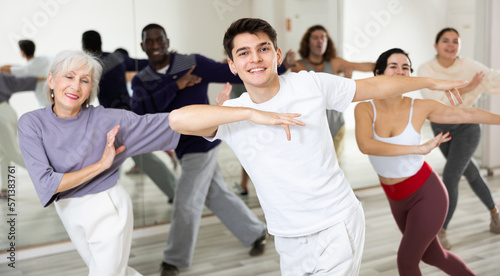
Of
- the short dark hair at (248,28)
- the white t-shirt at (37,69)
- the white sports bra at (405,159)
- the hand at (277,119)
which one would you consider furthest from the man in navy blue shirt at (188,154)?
the hand at (277,119)

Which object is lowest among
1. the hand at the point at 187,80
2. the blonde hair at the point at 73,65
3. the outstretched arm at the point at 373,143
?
the outstretched arm at the point at 373,143

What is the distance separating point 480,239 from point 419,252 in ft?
4.81

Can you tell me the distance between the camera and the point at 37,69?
3.33 meters

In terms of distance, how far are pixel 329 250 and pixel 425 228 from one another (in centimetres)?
80

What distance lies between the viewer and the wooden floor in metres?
3.08

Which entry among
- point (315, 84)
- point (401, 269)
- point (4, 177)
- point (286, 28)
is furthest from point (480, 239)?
point (4, 177)

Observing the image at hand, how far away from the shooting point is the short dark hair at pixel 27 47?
3266 mm

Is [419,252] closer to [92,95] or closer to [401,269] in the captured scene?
[401,269]

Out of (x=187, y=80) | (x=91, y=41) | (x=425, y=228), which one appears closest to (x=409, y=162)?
(x=425, y=228)

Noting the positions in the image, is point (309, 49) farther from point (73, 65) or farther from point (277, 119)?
point (277, 119)

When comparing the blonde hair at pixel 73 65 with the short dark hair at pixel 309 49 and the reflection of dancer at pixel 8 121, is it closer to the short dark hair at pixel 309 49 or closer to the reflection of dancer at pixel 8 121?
the reflection of dancer at pixel 8 121

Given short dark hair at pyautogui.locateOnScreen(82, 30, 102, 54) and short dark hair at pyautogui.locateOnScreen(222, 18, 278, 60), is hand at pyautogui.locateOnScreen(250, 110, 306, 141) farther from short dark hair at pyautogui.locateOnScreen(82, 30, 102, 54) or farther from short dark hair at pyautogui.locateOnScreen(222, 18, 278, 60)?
short dark hair at pyautogui.locateOnScreen(82, 30, 102, 54)

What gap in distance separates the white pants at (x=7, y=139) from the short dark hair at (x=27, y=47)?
0.35 metres

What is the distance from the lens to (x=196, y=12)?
3750mm
